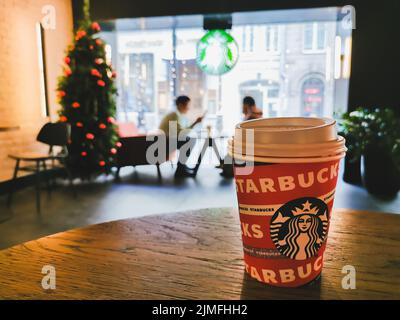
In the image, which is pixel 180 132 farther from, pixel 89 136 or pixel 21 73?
pixel 21 73

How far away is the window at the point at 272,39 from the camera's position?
8.89m

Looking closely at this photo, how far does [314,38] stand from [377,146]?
512cm

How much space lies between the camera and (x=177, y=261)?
0.61m

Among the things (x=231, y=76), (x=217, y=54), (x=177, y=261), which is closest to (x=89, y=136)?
(x=217, y=54)

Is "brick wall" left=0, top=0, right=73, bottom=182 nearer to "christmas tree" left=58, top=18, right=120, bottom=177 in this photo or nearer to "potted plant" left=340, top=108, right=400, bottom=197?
"christmas tree" left=58, top=18, right=120, bottom=177

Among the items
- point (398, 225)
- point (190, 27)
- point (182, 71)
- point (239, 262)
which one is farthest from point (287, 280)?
point (182, 71)

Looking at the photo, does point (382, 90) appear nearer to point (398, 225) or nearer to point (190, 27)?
point (190, 27)

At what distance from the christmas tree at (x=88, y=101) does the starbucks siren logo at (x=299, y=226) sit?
5412 mm

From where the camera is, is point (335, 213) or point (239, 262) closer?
point (239, 262)

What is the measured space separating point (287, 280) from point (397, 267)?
7.6 inches

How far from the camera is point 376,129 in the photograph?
4.72 meters

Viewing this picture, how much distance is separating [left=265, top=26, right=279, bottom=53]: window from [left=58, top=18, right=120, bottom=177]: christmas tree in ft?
14.7

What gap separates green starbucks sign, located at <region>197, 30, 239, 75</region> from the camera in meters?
5.76
